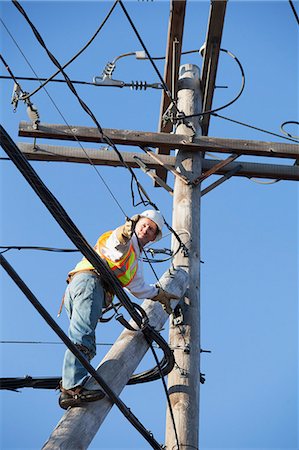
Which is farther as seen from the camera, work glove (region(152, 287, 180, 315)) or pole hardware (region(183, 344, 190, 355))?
pole hardware (region(183, 344, 190, 355))

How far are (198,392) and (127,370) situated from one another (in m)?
1.36

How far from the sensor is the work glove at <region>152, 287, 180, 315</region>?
20.7 ft

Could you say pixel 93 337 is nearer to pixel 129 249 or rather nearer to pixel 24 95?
pixel 129 249

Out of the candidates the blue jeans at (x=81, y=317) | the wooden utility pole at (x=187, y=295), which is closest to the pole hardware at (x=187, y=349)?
the wooden utility pole at (x=187, y=295)

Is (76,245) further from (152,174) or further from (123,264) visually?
(152,174)

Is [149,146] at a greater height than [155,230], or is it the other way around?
[149,146]

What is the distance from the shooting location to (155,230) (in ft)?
19.2

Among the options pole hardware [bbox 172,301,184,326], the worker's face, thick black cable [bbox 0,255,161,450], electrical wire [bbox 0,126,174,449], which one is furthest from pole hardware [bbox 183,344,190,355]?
the worker's face

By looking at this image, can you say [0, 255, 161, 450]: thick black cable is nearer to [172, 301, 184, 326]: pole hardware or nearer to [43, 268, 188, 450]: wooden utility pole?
[43, 268, 188, 450]: wooden utility pole

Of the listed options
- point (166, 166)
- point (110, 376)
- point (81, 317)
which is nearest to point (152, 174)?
point (166, 166)

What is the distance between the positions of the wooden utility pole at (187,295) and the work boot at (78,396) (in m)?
1.51

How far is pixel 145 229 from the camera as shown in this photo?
19.0 ft

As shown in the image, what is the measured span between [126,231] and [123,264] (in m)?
0.39

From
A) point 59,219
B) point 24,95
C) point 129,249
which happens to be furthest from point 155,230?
point 24,95
